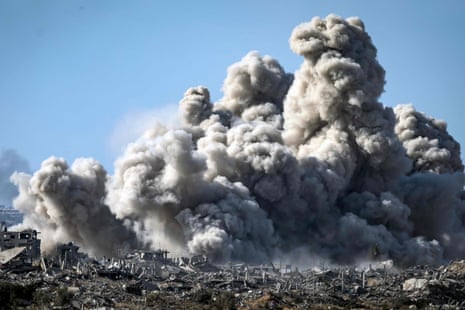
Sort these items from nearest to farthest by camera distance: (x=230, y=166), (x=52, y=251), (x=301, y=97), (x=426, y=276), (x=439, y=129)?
(x=426, y=276), (x=52, y=251), (x=230, y=166), (x=301, y=97), (x=439, y=129)

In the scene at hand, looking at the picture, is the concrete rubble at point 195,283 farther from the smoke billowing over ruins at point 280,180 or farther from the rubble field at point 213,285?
the smoke billowing over ruins at point 280,180

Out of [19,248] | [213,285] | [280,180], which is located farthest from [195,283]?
[280,180]

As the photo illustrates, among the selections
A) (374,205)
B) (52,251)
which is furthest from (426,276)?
(52,251)

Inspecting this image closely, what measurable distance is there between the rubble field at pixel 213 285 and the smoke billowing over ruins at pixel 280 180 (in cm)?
539

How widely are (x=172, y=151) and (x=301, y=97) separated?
50.1ft

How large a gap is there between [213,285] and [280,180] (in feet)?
65.1

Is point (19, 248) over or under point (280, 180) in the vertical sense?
under

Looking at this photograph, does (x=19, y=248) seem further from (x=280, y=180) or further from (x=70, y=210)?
(x=280, y=180)

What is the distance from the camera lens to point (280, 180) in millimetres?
82188

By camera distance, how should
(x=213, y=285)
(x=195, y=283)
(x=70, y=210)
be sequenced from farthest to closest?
(x=70, y=210), (x=195, y=283), (x=213, y=285)

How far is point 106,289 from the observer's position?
57.8m

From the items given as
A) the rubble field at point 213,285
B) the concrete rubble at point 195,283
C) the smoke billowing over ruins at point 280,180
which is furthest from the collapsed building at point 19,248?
the smoke billowing over ruins at point 280,180

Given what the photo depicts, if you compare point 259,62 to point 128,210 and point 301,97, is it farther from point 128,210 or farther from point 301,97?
point 128,210

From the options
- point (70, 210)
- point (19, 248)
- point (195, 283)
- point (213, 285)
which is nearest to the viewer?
point (213, 285)
